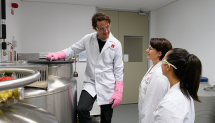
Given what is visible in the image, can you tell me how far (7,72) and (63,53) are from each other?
771mm

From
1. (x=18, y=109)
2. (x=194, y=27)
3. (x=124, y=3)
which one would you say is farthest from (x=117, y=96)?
(x=124, y=3)

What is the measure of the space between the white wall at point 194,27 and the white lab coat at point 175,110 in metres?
1.70

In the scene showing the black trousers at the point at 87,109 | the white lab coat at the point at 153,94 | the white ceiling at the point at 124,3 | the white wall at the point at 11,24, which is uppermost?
the white ceiling at the point at 124,3

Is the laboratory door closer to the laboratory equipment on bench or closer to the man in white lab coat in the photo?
the man in white lab coat

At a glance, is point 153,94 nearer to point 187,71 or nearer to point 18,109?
point 187,71

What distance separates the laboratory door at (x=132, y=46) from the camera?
3.37 metres

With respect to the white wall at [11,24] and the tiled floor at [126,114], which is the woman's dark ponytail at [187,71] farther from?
the tiled floor at [126,114]

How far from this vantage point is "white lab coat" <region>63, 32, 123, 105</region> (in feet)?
4.91

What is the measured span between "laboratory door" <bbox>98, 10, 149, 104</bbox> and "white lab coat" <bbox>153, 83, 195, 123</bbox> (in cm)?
262

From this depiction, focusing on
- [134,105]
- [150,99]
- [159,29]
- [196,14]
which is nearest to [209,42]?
[196,14]

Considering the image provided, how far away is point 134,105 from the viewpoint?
3.43 meters

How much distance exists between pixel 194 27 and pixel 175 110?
82.9 inches

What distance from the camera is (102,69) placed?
154 centimetres

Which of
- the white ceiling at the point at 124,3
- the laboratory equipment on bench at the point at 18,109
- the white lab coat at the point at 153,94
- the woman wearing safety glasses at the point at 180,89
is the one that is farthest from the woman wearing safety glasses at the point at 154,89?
the white ceiling at the point at 124,3
